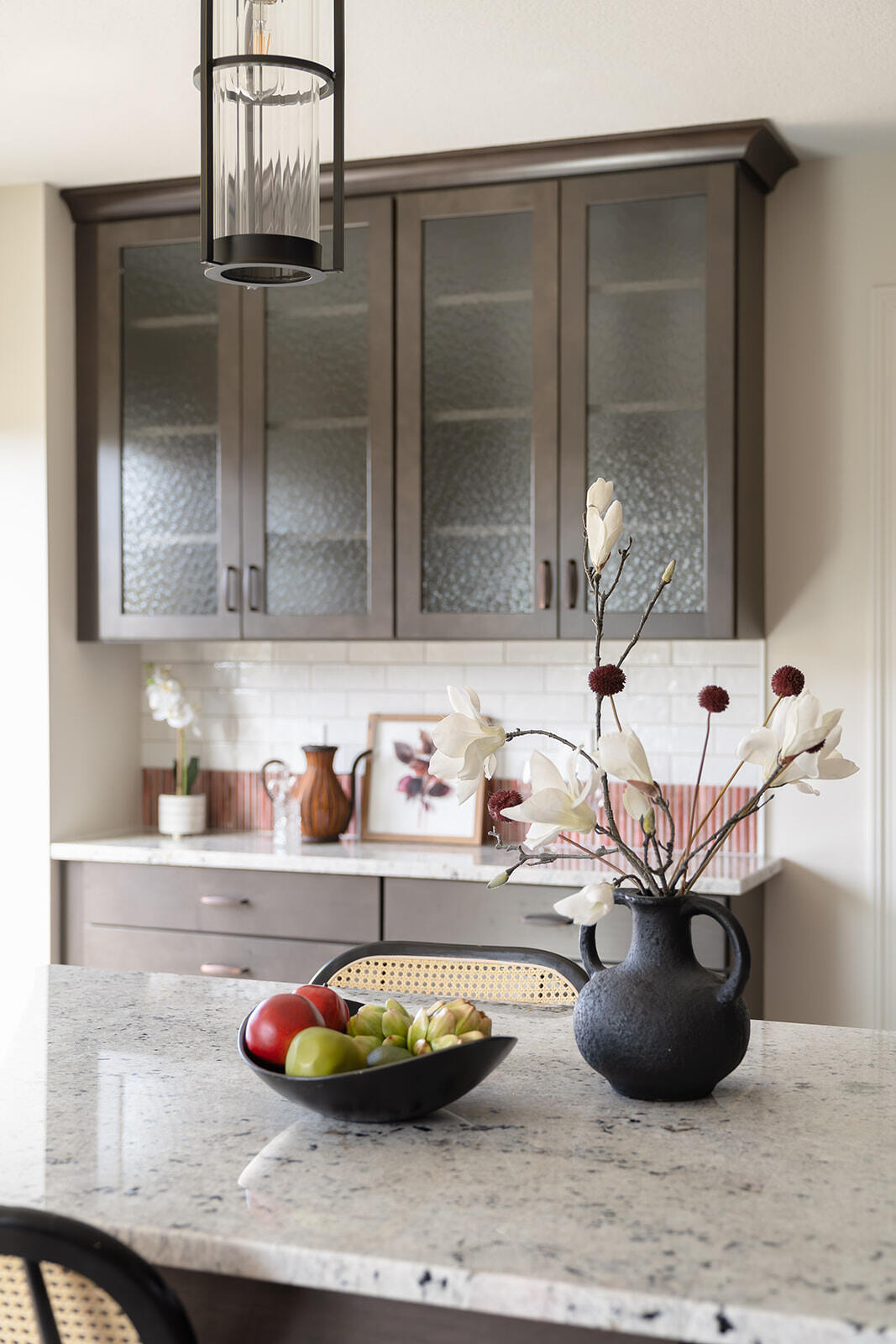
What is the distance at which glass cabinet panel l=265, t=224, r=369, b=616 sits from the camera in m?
3.51

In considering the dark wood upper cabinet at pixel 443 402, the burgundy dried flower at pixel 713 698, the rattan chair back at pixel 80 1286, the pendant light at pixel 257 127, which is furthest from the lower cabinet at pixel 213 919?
the rattan chair back at pixel 80 1286

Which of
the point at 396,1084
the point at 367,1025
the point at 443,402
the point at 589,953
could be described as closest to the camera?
the point at 396,1084

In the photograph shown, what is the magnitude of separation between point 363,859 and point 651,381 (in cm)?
139

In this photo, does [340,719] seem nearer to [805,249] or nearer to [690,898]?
[805,249]

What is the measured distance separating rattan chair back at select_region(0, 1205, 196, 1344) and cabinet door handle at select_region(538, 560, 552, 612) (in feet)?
7.77

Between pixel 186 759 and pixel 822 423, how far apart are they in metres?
2.07

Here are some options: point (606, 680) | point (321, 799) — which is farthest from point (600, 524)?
point (321, 799)

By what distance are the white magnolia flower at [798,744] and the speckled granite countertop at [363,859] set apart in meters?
1.55

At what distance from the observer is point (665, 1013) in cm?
144

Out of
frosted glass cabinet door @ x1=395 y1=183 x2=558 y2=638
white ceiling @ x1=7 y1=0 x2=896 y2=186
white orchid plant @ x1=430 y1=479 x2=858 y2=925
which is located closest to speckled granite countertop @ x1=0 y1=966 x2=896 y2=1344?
white orchid plant @ x1=430 y1=479 x2=858 y2=925

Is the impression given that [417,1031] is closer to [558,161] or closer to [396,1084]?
[396,1084]

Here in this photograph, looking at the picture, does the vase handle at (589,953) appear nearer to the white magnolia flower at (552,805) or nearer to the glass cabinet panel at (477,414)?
the white magnolia flower at (552,805)

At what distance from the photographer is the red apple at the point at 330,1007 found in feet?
4.89

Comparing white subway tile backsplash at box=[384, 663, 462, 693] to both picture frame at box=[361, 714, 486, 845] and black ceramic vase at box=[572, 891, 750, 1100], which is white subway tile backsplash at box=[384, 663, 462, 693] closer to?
picture frame at box=[361, 714, 486, 845]
